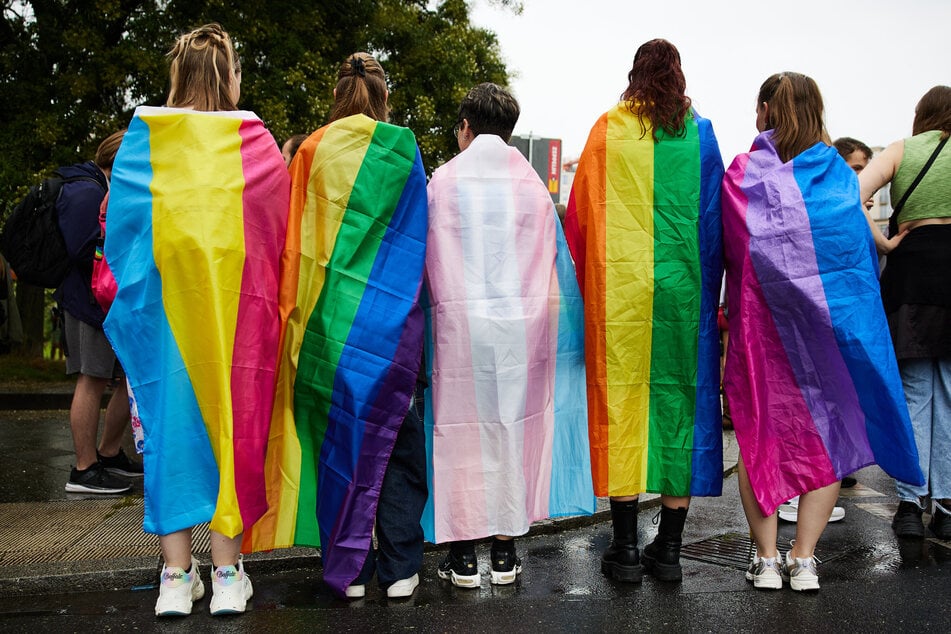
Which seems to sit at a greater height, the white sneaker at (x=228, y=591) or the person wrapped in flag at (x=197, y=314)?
the person wrapped in flag at (x=197, y=314)

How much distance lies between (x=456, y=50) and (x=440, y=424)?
9642 millimetres

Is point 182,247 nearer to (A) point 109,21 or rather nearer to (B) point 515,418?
(B) point 515,418

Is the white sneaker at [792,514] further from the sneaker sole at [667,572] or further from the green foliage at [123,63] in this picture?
the green foliage at [123,63]

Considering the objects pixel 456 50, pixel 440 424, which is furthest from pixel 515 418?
pixel 456 50

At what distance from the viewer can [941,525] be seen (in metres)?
4.20

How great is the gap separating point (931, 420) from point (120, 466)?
4311mm

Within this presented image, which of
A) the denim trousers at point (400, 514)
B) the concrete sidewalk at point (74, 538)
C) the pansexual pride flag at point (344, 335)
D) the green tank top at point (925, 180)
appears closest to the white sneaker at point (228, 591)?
the pansexual pride flag at point (344, 335)

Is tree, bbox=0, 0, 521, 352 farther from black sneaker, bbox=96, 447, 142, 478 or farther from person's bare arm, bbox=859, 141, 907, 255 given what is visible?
person's bare arm, bbox=859, 141, 907, 255

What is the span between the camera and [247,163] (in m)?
3.11

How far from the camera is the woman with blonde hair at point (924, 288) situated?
4.19 metres

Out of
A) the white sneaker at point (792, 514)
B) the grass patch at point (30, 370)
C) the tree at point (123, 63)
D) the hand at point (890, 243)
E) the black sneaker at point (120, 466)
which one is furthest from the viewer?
the grass patch at point (30, 370)

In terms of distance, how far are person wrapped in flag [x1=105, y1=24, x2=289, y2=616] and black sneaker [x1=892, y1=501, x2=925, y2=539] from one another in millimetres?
2976

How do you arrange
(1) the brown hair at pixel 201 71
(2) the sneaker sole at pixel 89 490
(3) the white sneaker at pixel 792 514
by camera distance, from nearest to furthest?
(1) the brown hair at pixel 201 71 < (3) the white sneaker at pixel 792 514 < (2) the sneaker sole at pixel 89 490

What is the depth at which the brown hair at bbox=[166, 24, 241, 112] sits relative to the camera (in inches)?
124
